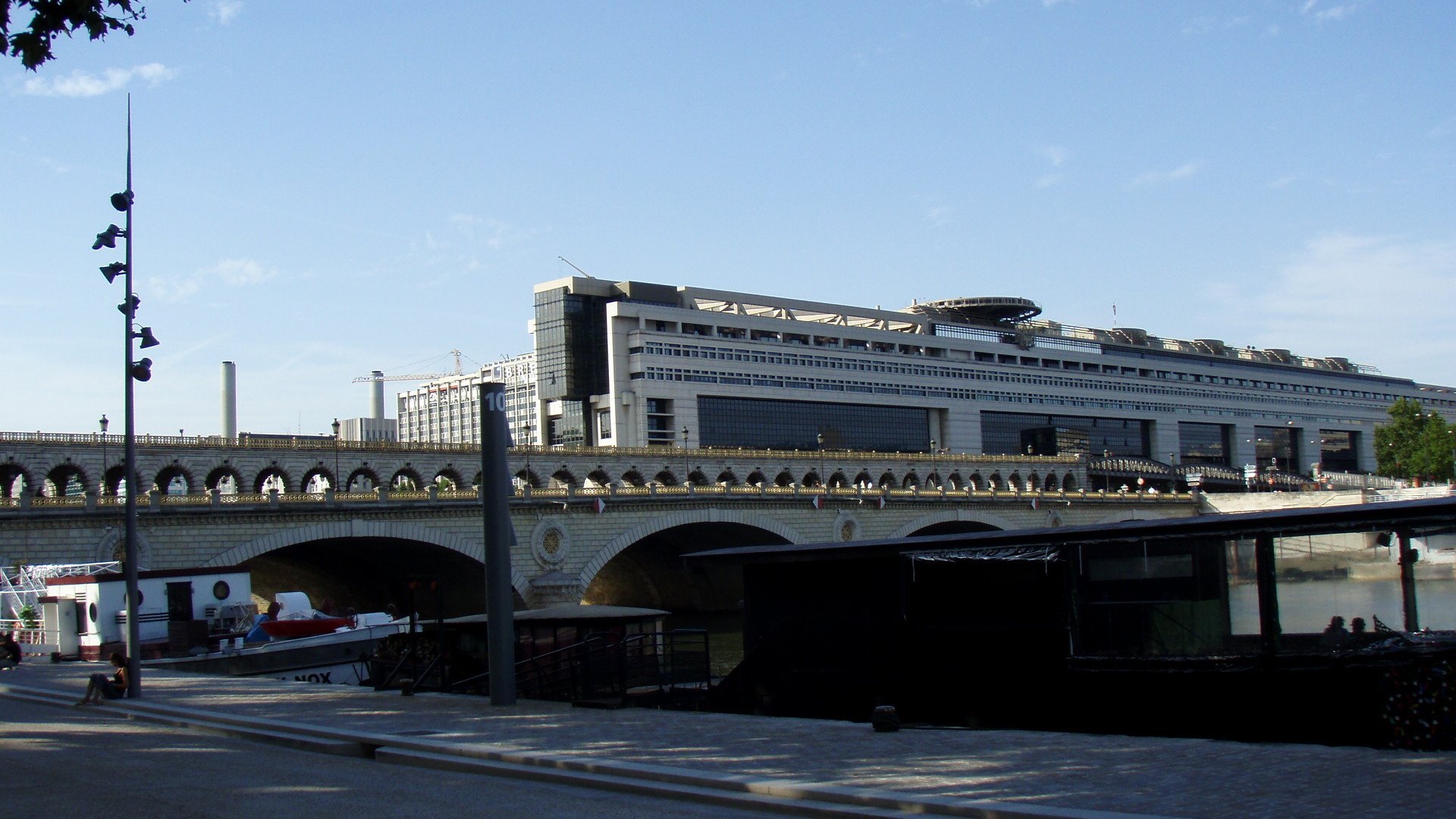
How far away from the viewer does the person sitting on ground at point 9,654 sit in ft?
122

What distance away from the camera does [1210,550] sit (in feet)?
58.8

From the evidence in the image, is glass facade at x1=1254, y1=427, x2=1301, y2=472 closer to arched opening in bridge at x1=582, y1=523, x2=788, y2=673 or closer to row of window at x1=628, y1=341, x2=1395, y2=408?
row of window at x1=628, y1=341, x2=1395, y2=408

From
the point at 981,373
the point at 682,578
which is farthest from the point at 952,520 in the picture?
the point at 981,373

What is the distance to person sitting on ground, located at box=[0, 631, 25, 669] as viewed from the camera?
37312 mm

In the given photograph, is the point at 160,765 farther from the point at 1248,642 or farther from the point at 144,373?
the point at 1248,642

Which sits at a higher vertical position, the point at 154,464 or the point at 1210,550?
the point at 154,464

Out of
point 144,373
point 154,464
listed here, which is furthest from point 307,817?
point 154,464

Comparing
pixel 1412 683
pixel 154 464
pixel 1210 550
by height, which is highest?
pixel 154 464

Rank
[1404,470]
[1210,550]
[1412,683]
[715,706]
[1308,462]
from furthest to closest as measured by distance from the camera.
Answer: [1308,462]
[1404,470]
[715,706]
[1210,550]
[1412,683]

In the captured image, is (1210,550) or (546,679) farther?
(546,679)

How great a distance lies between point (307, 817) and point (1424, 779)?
37.9 feet

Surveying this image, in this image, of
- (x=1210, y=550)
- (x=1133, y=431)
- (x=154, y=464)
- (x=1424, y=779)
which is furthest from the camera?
(x=1133, y=431)

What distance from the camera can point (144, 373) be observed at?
92.9 ft

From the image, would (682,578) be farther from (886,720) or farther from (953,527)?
(886,720)
